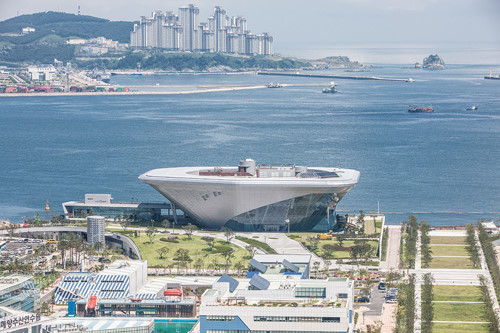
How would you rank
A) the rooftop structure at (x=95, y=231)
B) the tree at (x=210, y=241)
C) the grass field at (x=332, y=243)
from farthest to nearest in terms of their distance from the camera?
the rooftop structure at (x=95, y=231) < the tree at (x=210, y=241) < the grass field at (x=332, y=243)

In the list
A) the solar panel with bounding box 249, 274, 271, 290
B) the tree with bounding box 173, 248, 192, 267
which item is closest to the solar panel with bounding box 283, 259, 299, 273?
the solar panel with bounding box 249, 274, 271, 290

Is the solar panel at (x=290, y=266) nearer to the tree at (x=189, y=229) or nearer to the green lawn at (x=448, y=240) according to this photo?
the tree at (x=189, y=229)

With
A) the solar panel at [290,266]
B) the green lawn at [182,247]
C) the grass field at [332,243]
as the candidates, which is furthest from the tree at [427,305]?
the green lawn at [182,247]

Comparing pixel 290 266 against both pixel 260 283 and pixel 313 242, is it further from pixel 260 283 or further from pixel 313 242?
pixel 313 242

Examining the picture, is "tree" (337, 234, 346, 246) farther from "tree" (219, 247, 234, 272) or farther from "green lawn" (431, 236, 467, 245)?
"tree" (219, 247, 234, 272)

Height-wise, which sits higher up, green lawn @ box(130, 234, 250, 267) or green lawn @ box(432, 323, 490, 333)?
green lawn @ box(130, 234, 250, 267)

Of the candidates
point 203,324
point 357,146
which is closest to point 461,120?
point 357,146

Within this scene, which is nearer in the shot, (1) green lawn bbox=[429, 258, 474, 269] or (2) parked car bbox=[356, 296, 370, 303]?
(2) parked car bbox=[356, 296, 370, 303]
